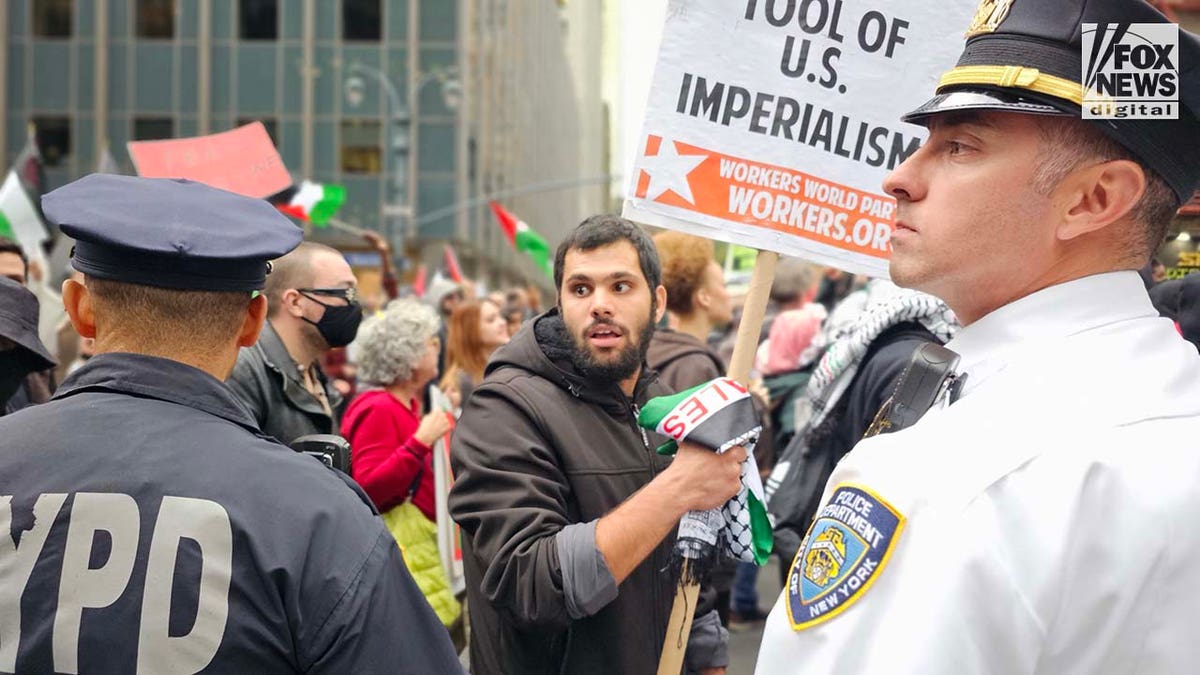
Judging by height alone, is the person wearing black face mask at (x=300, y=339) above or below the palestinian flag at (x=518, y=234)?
above

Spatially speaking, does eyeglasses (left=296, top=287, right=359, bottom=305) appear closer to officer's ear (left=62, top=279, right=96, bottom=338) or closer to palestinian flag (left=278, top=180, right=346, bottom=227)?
officer's ear (left=62, top=279, right=96, bottom=338)

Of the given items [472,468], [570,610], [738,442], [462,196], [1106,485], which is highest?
[1106,485]

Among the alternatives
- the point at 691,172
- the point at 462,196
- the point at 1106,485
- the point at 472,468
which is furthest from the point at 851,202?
the point at 462,196

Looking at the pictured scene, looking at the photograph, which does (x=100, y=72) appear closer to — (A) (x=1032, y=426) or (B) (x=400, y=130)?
(B) (x=400, y=130)

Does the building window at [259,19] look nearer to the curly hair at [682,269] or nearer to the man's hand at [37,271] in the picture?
the man's hand at [37,271]

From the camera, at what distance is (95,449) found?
2051 mm

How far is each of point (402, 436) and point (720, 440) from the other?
9.87 feet

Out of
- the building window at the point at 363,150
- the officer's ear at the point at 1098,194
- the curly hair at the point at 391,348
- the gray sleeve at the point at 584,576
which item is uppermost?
the officer's ear at the point at 1098,194

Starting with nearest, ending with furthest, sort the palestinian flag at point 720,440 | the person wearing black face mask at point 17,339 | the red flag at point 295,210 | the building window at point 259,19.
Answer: the palestinian flag at point 720,440 < the person wearing black face mask at point 17,339 < the red flag at point 295,210 < the building window at point 259,19

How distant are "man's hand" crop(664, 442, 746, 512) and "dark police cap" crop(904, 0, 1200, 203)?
4.10 ft

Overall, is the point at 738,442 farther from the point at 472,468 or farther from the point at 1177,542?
the point at 1177,542

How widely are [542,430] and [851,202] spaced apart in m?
0.99

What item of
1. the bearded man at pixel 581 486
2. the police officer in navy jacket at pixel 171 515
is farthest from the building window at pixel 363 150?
the police officer in navy jacket at pixel 171 515

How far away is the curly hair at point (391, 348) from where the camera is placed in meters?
5.86
